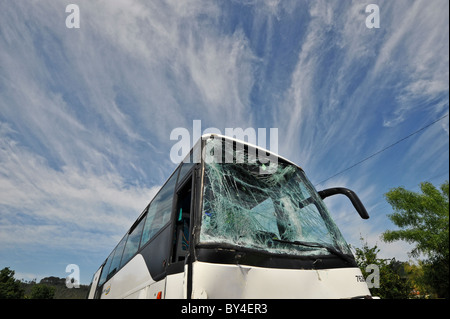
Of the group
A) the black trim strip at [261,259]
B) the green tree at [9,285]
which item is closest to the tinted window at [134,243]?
the black trim strip at [261,259]

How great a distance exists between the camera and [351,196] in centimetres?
322

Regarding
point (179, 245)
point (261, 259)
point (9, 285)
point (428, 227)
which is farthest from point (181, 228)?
point (9, 285)

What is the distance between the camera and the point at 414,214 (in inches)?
773

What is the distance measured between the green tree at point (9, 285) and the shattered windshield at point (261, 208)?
45.4m

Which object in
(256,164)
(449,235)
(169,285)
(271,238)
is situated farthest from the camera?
(449,235)

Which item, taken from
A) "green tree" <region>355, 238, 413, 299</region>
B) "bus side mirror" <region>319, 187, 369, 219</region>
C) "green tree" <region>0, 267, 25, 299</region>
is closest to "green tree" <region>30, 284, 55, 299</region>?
"green tree" <region>0, 267, 25, 299</region>

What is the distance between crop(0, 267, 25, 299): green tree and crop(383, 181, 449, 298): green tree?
47.6 meters

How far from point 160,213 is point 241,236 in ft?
5.02

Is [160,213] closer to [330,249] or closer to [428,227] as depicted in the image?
[330,249]

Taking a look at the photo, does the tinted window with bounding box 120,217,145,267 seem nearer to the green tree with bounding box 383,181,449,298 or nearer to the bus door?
the bus door

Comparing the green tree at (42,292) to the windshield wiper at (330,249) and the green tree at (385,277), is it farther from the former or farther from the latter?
the windshield wiper at (330,249)
